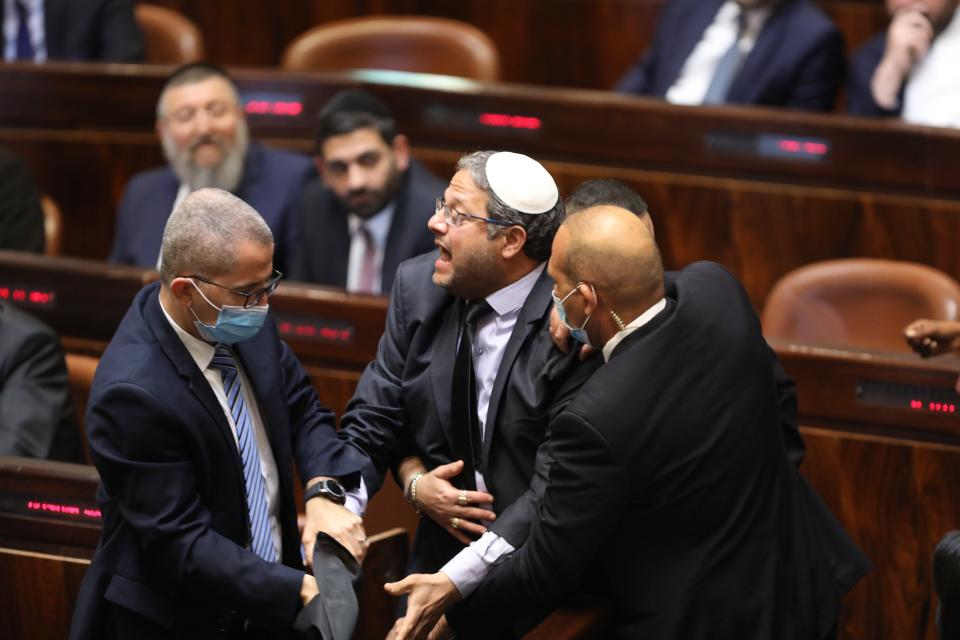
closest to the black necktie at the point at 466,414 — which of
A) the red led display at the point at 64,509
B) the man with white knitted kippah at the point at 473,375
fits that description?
the man with white knitted kippah at the point at 473,375

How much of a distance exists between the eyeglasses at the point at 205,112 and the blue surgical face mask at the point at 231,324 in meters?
1.20

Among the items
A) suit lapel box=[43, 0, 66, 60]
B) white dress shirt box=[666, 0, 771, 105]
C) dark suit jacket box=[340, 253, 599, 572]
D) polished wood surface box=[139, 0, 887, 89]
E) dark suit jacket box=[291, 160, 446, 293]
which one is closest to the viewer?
dark suit jacket box=[340, 253, 599, 572]

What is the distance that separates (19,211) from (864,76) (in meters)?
1.60

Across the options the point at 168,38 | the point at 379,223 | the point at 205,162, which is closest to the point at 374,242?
the point at 379,223

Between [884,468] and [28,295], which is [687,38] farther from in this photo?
[28,295]

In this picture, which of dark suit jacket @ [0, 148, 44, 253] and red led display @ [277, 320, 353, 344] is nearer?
red led display @ [277, 320, 353, 344]

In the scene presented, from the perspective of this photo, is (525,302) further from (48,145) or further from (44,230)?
(48,145)

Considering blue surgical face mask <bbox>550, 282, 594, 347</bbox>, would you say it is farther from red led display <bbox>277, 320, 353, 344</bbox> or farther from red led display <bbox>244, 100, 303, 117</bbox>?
red led display <bbox>244, 100, 303, 117</bbox>

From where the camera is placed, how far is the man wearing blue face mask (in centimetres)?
128

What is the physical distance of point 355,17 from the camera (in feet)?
11.2

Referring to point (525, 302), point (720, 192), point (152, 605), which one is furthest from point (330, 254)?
point (152, 605)

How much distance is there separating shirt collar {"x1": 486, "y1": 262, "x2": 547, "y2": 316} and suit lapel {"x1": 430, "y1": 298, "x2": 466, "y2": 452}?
0.17 ft

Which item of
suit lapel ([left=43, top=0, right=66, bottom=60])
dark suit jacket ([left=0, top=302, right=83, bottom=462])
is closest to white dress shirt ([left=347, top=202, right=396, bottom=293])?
dark suit jacket ([left=0, top=302, right=83, bottom=462])

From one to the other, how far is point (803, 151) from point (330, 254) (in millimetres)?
860
